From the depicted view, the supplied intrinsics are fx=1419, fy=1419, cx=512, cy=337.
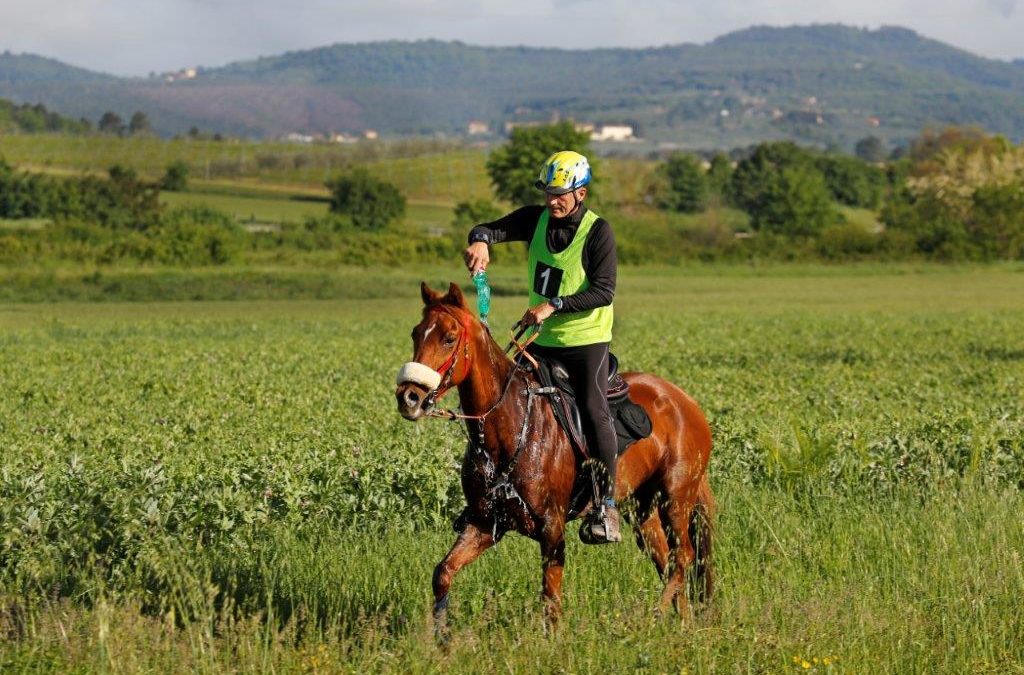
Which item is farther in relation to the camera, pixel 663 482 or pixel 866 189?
pixel 866 189

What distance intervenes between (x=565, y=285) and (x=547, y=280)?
15cm

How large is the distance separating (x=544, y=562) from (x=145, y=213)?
91.7m

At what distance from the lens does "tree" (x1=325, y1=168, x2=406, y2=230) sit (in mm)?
113562

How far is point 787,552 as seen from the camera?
1063 centimetres

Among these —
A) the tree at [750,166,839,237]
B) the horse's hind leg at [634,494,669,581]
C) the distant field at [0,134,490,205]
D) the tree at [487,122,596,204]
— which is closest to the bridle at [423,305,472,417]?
the horse's hind leg at [634,494,669,581]

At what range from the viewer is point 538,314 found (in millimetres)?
8523

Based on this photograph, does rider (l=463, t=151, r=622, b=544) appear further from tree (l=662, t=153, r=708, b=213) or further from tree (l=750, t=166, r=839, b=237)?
tree (l=662, t=153, r=708, b=213)

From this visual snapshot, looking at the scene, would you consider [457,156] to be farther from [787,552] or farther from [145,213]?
[787,552]

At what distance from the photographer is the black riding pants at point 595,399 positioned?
9.12m

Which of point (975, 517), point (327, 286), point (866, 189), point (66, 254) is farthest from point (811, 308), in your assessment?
point (866, 189)

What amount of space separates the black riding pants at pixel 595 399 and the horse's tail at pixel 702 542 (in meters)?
1.24

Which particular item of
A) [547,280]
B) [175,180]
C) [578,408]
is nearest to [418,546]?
[578,408]

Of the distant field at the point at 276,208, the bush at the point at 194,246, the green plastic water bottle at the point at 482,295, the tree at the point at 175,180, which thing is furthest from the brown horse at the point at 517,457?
the tree at the point at 175,180

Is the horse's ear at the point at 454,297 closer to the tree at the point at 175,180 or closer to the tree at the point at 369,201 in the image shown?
the tree at the point at 369,201
